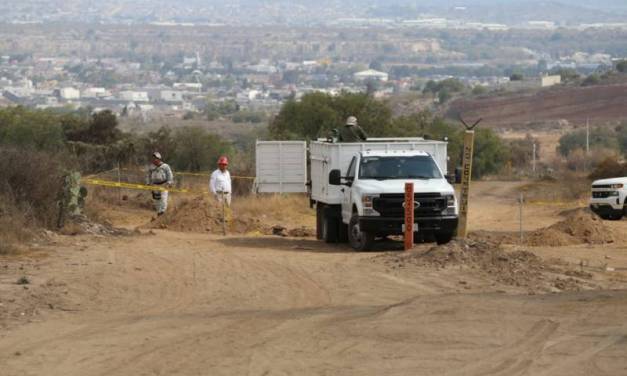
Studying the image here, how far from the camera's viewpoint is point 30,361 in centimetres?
1433

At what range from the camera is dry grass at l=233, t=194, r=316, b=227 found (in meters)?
37.4

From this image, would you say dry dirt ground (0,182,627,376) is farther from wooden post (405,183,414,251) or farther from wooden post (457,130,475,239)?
wooden post (457,130,475,239)

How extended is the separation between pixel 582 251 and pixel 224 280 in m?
7.45

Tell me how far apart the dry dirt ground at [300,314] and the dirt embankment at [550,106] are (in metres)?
93.0

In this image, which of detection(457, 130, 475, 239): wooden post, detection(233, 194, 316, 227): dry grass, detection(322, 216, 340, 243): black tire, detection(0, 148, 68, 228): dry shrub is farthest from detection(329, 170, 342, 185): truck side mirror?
detection(233, 194, 316, 227): dry grass

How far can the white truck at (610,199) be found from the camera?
35.0m

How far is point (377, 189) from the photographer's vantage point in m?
25.2

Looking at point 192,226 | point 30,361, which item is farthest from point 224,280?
point 192,226

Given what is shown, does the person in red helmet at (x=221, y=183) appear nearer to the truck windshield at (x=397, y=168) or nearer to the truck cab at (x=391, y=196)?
the truck cab at (x=391, y=196)

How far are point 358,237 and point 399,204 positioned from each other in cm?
104

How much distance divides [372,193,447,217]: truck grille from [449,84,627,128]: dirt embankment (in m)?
89.3

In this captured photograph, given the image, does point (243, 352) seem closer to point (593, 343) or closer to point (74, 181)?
point (593, 343)

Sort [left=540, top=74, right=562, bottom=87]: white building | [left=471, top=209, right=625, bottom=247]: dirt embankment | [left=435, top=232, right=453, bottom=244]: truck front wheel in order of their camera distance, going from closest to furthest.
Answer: [left=435, top=232, right=453, bottom=244]: truck front wheel → [left=471, top=209, right=625, bottom=247]: dirt embankment → [left=540, top=74, right=562, bottom=87]: white building

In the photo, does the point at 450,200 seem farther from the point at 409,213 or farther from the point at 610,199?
the point at 610,199
